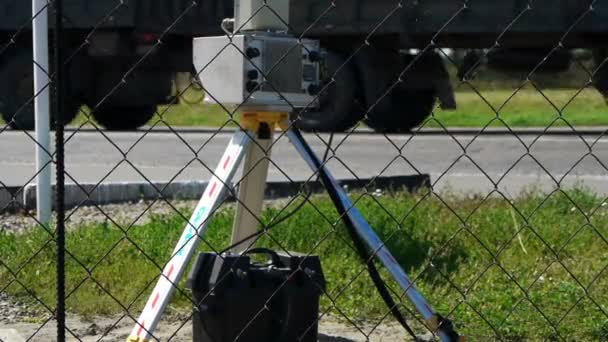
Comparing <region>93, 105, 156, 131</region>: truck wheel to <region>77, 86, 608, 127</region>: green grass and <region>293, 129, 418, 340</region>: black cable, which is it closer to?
<region>77, 86, 608, 127</region>: green grass

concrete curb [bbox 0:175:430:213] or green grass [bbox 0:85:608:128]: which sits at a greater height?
concrete curb [bbox 0:175:430:213]

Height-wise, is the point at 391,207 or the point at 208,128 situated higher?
the point at 391,207

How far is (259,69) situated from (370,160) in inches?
347

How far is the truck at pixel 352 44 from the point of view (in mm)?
13016

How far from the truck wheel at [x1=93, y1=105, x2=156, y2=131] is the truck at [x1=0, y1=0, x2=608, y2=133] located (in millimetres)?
435

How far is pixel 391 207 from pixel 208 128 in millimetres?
11988

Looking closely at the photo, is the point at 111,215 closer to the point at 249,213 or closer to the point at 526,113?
the point at 249,213

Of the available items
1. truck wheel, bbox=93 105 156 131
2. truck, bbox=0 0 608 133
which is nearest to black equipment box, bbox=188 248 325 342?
truck, bbox=0 0 608 133

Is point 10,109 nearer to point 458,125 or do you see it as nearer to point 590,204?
point 458,125

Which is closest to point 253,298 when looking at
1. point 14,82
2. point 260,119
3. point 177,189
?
point 260,119

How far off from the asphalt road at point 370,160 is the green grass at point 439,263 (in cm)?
252

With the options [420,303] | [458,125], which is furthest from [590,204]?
[458,125]

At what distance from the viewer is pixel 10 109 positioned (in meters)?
15.2

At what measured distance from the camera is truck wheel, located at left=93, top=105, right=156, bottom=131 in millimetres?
16531
